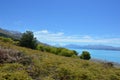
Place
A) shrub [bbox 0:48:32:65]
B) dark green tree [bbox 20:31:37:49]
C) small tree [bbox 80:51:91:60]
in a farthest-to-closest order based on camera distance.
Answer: small tree [bbox 80:51:91:60] < dark green tree [bbox 20:31:37:49] < shrub [bbox 0:48:32:65]

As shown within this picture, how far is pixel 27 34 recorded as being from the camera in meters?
43.6

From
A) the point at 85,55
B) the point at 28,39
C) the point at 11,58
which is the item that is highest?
the point at 28,39

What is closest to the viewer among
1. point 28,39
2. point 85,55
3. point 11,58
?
point 11,58

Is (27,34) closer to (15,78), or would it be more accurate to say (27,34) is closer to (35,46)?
(35,46)

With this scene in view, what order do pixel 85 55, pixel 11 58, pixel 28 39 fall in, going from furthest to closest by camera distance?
pixel 85 55, pixel 28 39, pixel 11 58

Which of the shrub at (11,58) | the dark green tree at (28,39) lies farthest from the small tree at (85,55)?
the shrub at (11,58)

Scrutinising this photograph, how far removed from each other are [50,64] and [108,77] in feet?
14.4

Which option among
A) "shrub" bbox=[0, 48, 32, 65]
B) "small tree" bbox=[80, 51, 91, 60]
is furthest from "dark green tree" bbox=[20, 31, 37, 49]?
"shrub" bbox=[0, 48, 32, 65]

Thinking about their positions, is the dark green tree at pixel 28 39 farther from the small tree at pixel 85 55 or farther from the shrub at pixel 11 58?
the shrub at pixel 11 58

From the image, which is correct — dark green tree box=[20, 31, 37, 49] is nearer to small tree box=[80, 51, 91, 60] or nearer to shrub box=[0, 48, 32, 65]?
small tree box=[80, 51, 91, 60]

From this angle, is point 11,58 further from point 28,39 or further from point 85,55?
point 85,55

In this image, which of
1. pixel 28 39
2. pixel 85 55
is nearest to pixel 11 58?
pixel 28 39

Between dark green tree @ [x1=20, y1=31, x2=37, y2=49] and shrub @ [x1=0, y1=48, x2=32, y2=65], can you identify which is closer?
shrub @ [x1=0, y1=48, x2=32, y2=65]

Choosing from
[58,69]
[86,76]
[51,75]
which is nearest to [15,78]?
[51,75]
